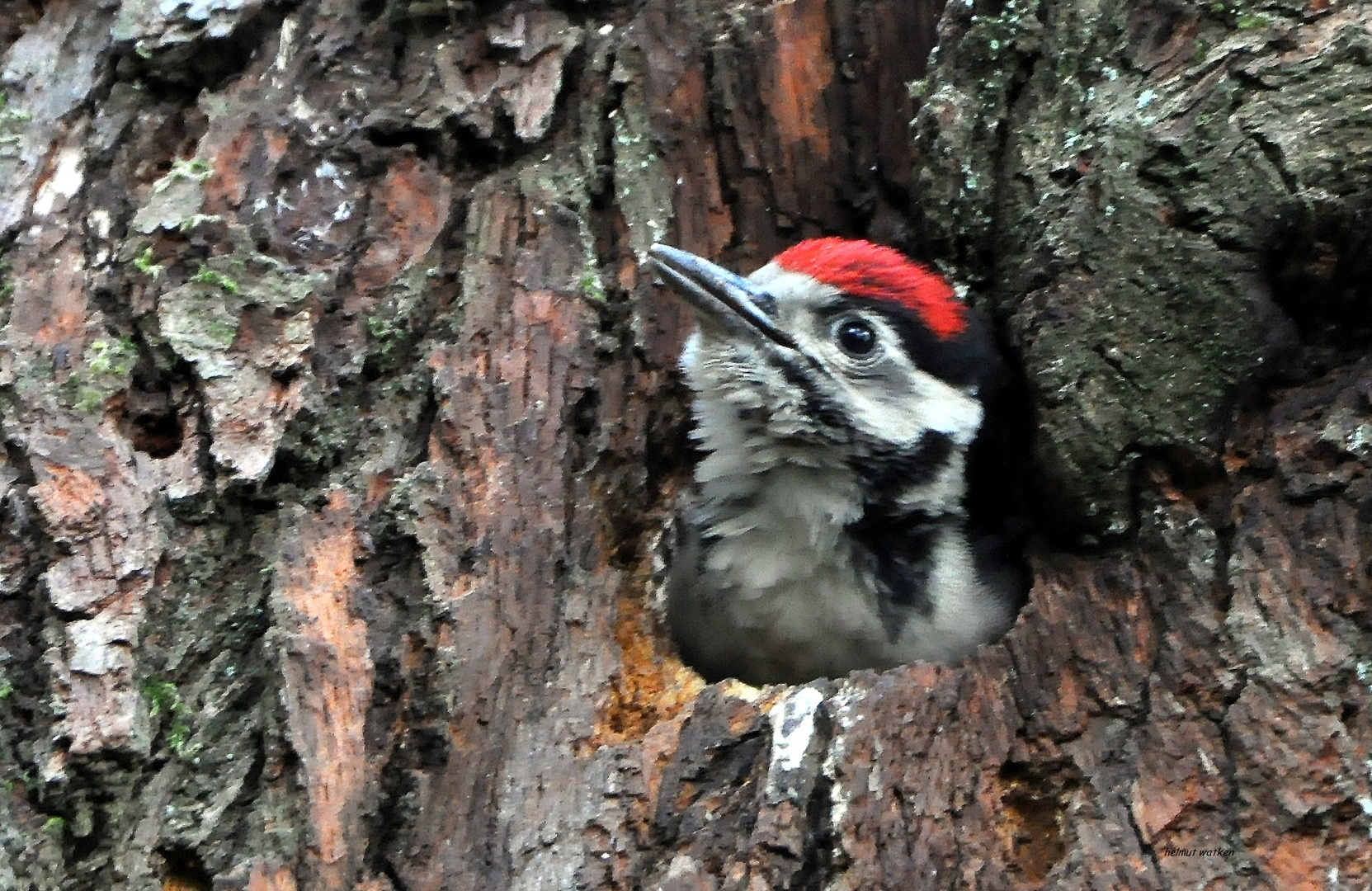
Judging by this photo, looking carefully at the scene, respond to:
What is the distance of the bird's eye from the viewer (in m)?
3.62

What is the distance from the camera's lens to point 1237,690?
9.04 ft

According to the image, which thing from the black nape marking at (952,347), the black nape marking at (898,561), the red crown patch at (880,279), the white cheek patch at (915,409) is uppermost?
the red crown patch at (880,279)

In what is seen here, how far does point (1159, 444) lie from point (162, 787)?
2252 mm

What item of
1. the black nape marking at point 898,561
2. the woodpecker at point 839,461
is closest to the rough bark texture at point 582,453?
the woodpecker at point 839,461

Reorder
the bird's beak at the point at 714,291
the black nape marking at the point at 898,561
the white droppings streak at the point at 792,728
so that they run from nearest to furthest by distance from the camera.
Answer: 1. the white droppings streak at the point at 792,728
2. the bird's beak at the point at 714,291
3. the black nape marking at the point at 898,561

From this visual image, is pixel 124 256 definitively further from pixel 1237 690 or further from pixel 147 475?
pixel 1237 690

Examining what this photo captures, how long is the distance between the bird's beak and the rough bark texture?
0.27 m

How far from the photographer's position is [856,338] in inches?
143

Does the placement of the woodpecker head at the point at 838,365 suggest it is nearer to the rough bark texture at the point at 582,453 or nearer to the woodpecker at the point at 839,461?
the woodpecker at the point at 839,461

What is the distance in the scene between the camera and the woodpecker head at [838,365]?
3543 mm

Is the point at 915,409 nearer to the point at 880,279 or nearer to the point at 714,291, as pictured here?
the point at 880,279

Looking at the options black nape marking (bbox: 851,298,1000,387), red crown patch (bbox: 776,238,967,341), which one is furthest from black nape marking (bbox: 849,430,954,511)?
red crown patch (bbox: 776,238,967,341)

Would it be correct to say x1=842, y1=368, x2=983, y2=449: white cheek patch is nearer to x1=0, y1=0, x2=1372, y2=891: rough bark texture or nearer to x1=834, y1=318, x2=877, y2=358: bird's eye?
x1=834, y1=318, x2=877, y2=358: bird's eye

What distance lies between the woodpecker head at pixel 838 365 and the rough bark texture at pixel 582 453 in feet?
Result: 0.62
